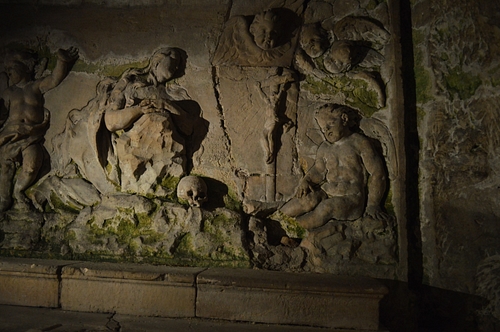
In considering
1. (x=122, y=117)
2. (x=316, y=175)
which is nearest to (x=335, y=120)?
(x=316, y=175)

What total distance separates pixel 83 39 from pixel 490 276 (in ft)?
15.3

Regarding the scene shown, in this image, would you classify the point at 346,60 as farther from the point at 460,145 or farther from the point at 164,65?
the point at 164,65

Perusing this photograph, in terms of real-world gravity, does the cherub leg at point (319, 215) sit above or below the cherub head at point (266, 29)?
below

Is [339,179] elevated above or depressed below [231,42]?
below

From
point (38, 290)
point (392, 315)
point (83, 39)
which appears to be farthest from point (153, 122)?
point (392, 315)

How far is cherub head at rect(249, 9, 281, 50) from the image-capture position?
3.77 metres

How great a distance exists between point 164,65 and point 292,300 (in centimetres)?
259

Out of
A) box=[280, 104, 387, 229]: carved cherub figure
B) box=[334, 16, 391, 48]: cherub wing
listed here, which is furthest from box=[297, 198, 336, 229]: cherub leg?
box=[334, 16, 391, 48]: cherub wing

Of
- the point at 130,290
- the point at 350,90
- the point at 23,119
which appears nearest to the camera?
the point at 130,290

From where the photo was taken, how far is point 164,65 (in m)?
3.87

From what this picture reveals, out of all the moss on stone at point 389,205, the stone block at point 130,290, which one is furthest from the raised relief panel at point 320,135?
the stone block at point 130,290

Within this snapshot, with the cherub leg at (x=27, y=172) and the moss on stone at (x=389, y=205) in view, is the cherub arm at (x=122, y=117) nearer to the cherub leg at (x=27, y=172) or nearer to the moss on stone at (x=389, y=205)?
the cherub leg at (x=27, y=172)

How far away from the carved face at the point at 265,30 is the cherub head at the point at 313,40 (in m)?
0.29

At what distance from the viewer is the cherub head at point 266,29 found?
12.4 ft
